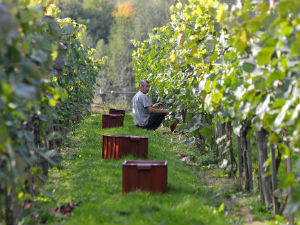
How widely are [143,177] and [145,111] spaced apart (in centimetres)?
576

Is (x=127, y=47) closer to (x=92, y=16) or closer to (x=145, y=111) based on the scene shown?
(x=92, y=16)

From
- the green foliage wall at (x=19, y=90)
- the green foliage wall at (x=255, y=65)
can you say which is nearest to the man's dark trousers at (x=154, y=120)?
the green foliage wall at (x=255, y=65)

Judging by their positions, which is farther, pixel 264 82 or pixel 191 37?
pixel 191 37

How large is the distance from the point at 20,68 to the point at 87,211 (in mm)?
1907

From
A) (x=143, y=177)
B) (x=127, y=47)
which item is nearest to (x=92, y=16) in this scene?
(x=127, y=47)

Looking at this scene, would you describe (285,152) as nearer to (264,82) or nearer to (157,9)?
(264,82)

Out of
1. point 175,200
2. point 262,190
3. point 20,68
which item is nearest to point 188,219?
point 175,200

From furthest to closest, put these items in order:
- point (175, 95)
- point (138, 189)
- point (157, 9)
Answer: point (157, 9) < point (175, 95) < point (138, 189)

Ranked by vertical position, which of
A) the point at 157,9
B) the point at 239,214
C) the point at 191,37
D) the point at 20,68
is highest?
the point at 157,9

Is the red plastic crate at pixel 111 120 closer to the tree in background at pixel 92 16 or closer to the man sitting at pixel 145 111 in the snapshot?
the man sitting at pixel 145 111

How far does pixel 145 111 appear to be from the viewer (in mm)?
10750

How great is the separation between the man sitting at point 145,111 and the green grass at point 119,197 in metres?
2.81

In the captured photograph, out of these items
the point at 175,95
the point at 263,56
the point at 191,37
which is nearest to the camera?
the point at 263,56

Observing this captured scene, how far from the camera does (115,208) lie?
4.55 m
